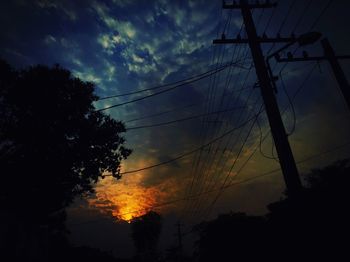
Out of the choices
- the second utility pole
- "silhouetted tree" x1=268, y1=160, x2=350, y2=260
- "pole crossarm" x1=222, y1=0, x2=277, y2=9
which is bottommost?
"silhouetted tree" x1=268, y1=160, x2=350, y2=260

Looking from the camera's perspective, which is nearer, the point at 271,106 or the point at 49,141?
the point at 271,106

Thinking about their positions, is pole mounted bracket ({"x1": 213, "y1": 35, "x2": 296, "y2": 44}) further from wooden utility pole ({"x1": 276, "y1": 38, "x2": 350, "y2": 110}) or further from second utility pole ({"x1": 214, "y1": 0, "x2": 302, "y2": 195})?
wooden utility pole ({"x1": 276, "y1": 38, "x2": 350, "y2": 110})

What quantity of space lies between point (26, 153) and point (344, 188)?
73.8ft

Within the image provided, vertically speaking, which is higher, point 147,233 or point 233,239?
point 147,233

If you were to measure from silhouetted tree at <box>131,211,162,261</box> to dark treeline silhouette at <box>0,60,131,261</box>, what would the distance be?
5619 cm

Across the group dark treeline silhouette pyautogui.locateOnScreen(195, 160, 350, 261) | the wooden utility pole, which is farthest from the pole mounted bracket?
dark treeline silhouette pyautogui.locateOnScreen(195, 160, 350, 261)

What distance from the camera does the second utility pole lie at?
8.16 m

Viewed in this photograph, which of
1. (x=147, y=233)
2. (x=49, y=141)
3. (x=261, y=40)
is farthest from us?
(x=147, y=233)

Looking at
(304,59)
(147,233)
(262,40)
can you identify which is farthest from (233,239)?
(147,233)

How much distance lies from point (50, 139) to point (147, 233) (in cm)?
6367

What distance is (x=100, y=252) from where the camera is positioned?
30969 millimetres

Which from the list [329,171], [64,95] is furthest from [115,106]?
[329,171]

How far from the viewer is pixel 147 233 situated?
253ft

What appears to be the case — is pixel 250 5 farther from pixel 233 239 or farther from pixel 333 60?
pixel 233 239
